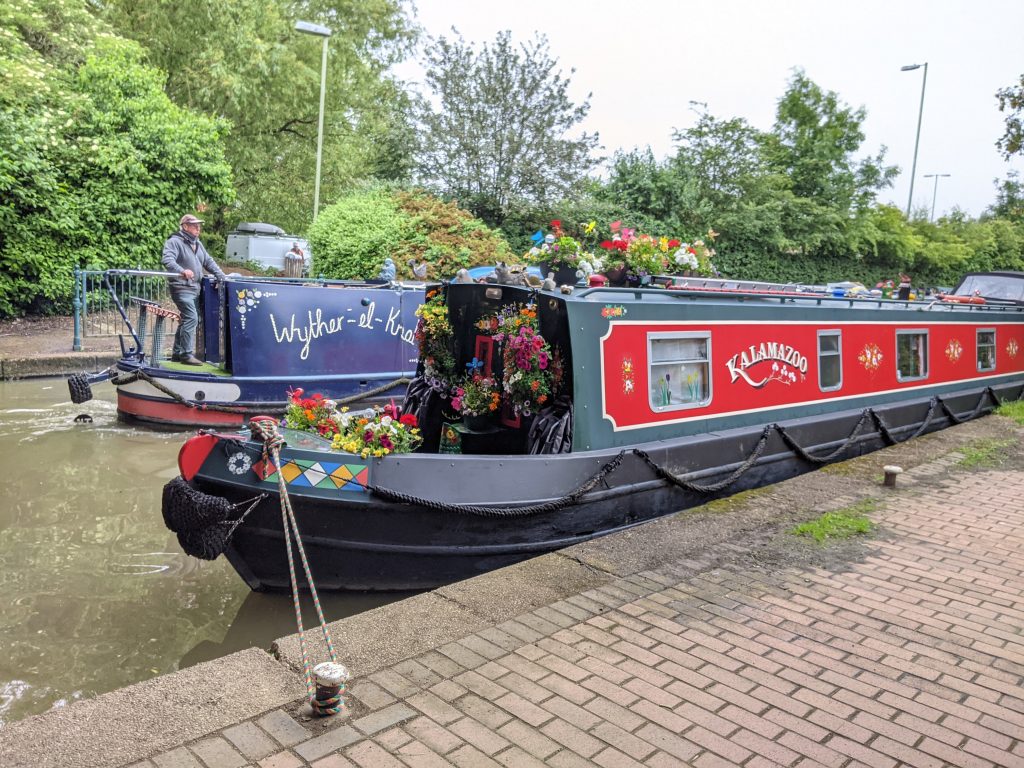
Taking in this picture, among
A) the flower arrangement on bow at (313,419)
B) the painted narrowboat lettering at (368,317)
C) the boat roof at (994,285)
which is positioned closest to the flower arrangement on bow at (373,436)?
the flower arrangement on bow at (313,419)

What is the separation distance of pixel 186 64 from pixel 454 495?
67.9ft

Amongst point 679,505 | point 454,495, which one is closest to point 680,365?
point 679,505

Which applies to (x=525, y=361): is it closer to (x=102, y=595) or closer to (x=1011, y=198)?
(x=102, y=595)

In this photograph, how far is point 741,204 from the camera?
22.7 m

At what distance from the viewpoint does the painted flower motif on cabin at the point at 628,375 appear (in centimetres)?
559

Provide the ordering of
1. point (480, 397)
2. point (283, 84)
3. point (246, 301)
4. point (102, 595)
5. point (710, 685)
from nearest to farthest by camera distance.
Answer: point (710, 685) < point (102, 595) < point (480, 397) < point (246, 301) < point (283, 84)

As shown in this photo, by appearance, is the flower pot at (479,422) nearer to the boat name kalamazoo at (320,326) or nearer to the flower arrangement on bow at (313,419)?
the flower arrangement on bow at (313,419)

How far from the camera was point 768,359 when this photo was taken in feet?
22.2

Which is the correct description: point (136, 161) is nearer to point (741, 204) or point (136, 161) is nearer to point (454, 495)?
point (454, 495)

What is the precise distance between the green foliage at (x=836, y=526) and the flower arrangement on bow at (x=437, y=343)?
2.73 m

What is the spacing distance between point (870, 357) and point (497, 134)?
13145 millimetres

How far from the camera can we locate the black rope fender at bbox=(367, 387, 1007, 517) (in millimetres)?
4715

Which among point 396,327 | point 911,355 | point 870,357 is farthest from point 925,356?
point 396,327

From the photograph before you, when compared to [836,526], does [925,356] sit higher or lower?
higher
